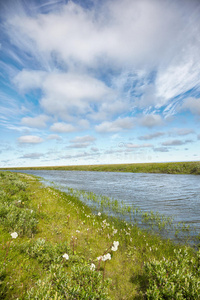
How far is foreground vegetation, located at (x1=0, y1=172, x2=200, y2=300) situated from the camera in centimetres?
382

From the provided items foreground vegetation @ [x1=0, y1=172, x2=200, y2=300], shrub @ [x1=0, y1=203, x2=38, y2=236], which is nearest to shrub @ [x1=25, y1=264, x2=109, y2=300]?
foreground vegetation @ [x1=0, y1=172, x2=200, y2=300]

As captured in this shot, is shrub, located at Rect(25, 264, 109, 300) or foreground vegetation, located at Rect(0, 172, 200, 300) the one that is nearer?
shrub, located at Rect(25, 264, 109, 300)

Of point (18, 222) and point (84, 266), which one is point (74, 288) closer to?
point (84, 266)

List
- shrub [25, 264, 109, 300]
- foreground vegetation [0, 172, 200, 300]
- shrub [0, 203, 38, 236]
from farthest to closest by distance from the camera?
1. shrub [0, 203, 38, 236]
2. foreground vegetation [0, 172, 200, 300]
3. shrub [25, 264, 109, 300]

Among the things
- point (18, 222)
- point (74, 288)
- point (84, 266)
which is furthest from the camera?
point (18, 222)

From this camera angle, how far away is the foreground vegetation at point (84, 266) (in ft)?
12.5

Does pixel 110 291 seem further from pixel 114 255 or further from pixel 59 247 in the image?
pixel 59 247

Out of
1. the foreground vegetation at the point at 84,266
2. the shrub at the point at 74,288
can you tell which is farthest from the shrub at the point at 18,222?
the shrub at the point at 74,288

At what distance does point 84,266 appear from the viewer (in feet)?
14.6

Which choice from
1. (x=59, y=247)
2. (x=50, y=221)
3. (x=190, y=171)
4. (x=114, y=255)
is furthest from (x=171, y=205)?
(x=190, y=171)

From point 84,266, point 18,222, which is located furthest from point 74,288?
point 18,222

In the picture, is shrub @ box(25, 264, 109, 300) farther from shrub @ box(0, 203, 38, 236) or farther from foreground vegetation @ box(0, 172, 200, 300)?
shrub @ box(0, 203, 38, 236)

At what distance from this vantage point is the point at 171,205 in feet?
53.8

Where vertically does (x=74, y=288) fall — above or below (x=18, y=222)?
below
